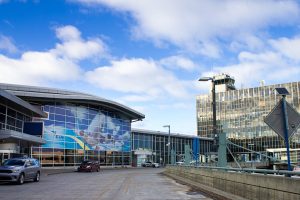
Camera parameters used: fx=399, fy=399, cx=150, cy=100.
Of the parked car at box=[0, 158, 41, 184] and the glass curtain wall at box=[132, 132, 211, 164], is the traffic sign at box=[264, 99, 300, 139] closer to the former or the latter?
the parked car at box=[0, 158, 41, 184]

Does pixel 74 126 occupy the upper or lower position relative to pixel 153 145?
upper

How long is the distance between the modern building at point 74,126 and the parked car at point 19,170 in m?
14.8

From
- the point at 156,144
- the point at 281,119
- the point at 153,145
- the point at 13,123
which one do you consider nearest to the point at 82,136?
the point at 13,123

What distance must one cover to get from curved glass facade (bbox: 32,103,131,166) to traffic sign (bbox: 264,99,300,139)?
163 ft

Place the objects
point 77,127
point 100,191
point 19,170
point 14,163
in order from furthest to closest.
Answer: point 77,127
point 14,163
point 19,170
point 100,191

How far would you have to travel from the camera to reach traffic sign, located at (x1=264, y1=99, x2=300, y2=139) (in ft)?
32.5

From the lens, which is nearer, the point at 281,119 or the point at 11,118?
the point at 281,119

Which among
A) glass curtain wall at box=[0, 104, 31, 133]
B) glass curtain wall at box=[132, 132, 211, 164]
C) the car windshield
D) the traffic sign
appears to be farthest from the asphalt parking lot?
glass curtain wall at box=[132, 132, 211, 164]

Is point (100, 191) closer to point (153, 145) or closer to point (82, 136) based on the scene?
point (82, 136)

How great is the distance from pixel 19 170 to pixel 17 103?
18.1 meters

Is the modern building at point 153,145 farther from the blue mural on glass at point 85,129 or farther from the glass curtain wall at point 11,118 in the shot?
the glass curtain wall at point 11,118

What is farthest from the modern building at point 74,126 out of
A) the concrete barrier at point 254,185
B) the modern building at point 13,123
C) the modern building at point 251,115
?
the modern building at point 251,115

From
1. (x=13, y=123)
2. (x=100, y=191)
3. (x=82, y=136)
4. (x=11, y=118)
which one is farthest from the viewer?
(x=82, y=136)

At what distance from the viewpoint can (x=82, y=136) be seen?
64.4 meters
